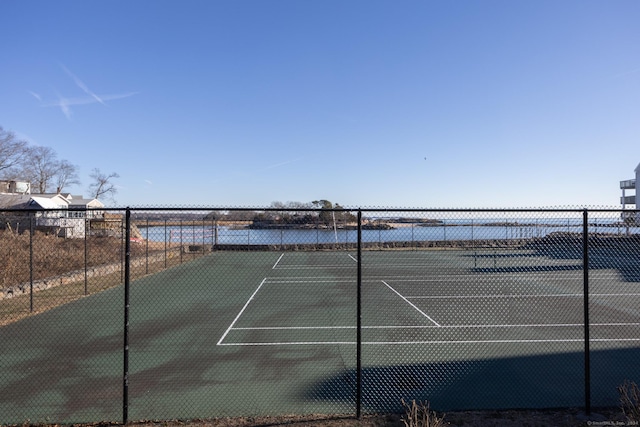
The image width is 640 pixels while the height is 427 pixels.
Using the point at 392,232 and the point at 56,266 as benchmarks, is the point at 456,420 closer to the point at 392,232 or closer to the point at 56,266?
the point at 392,232

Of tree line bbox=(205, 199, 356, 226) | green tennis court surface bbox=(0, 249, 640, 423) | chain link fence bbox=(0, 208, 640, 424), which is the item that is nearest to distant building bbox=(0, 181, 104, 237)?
chain link fence bbox=(0, 208, 640, 424)

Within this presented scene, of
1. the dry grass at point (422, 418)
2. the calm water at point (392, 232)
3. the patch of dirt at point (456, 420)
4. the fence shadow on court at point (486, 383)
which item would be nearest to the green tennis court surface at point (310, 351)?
the fence shadow on court at point (486, 383)

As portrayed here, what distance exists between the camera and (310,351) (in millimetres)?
8250

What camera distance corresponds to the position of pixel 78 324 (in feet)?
34.5

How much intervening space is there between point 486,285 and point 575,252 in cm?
1726

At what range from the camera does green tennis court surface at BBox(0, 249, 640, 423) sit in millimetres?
5898

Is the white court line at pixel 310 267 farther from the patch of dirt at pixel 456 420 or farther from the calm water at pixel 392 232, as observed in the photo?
the patch of dirt at pixel 456 420

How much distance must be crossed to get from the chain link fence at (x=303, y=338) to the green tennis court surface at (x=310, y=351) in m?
0.04


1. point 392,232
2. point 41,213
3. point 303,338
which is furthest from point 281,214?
point 41,213

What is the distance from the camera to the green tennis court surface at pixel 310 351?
5.90 metres

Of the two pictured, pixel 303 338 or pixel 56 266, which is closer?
pixel 303 338

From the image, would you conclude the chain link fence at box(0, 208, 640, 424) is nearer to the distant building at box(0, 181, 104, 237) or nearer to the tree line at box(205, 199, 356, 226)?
the tree line at box(205, 199, 356, 226)

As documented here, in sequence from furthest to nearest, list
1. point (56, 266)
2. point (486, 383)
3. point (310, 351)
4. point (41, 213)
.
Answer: point (41, 213), point (56, 266), point (310, 351), point (486, 383)

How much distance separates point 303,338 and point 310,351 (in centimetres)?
102
